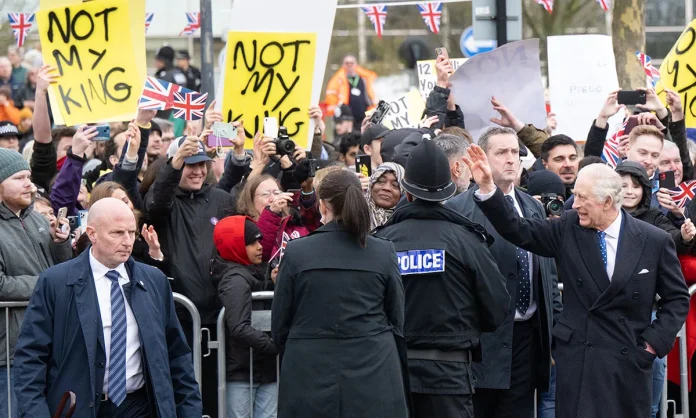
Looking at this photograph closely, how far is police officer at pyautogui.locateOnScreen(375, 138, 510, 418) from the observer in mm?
7246

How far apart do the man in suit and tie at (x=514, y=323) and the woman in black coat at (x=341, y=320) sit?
1.11 m

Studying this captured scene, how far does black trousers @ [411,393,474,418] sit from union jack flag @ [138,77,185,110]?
3.61 m

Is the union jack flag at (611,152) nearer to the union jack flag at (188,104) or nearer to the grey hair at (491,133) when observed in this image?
the grey hair at (491,133)

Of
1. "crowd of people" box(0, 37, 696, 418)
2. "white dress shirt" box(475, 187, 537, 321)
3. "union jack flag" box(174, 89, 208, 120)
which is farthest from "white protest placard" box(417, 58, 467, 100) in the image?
"white dress shirt" box(475, 187, 537, 321)

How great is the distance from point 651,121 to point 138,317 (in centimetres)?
517

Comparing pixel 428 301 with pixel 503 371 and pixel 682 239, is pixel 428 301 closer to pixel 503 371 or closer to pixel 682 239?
pixel 503 371

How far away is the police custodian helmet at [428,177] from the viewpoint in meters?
7.35

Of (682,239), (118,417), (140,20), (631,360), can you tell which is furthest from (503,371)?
(140,20)

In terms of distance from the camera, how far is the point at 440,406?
285 inches

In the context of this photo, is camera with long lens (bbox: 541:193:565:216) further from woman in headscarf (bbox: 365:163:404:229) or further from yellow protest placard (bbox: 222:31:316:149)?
yellow protest placard (bbox: 222:31:316:149)

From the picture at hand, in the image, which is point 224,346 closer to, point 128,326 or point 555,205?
point 128,326

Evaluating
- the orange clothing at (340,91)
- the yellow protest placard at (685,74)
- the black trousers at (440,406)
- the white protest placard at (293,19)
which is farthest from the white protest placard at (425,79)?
the orange clothing at (340,91)

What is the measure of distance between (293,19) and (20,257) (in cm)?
353

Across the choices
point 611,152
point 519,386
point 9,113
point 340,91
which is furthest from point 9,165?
point 340,91
